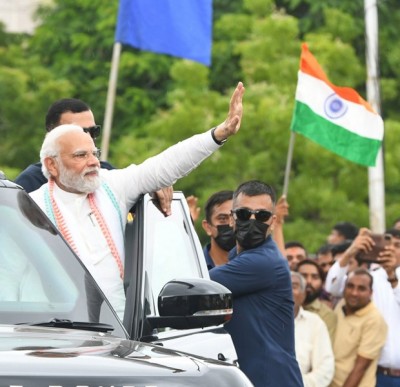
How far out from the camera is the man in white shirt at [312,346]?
13156mm

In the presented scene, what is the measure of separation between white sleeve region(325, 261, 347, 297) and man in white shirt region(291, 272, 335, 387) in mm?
1474

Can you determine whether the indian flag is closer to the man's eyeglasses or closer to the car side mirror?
the man's eyeglasses

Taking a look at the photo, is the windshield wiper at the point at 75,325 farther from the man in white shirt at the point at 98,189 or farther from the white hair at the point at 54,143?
the white hair at the point at 54,143

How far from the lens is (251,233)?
29.0 feet

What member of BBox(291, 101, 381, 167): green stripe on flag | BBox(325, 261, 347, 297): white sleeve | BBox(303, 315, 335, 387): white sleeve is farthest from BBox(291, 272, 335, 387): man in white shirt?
BBox(291, 101, 381, 167): green stripe on flag

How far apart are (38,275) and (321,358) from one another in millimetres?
7710

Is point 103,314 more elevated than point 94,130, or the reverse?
point 94,130

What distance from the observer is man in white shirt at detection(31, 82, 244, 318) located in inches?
269

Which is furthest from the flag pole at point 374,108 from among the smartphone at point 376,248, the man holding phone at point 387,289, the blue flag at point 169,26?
the smartphone at point 376,248

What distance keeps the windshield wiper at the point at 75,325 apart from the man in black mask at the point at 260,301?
303cm

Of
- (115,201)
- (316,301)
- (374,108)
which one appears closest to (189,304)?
(115,201)

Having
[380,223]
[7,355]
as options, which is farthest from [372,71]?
[7,355]

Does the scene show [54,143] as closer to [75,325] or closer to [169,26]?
[75,325]

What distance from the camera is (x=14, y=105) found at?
29.8m
